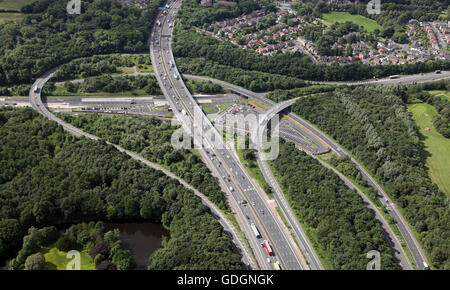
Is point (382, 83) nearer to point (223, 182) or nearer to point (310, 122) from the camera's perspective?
point (310, 122)

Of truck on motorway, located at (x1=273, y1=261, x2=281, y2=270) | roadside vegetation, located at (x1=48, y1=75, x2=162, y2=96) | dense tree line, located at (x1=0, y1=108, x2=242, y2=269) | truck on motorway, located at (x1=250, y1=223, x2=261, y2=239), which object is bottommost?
truck on motorway, located at (x1=273, y1=261, x2=281, y2=270)

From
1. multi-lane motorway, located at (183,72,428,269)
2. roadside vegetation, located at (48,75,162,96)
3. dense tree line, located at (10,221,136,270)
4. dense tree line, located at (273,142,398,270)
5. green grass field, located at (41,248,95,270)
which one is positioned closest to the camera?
dense tree line, located at (10,221,136,270)

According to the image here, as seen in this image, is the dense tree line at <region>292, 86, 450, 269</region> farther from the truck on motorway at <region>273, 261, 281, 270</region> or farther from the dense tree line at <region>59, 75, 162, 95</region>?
the dense tree line at <region>59, 75, 162, 95</region>

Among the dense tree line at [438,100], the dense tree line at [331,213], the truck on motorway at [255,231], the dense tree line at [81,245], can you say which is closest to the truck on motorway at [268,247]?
the truck on motorway at [255,231]

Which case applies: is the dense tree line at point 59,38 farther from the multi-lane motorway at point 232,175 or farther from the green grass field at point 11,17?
the multi-lane motorway at point 232,175

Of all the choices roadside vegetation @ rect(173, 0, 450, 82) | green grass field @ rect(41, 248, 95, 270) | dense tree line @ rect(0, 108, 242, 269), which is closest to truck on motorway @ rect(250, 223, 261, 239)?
dense tree line @ rect(0, 108, 242, 269)
